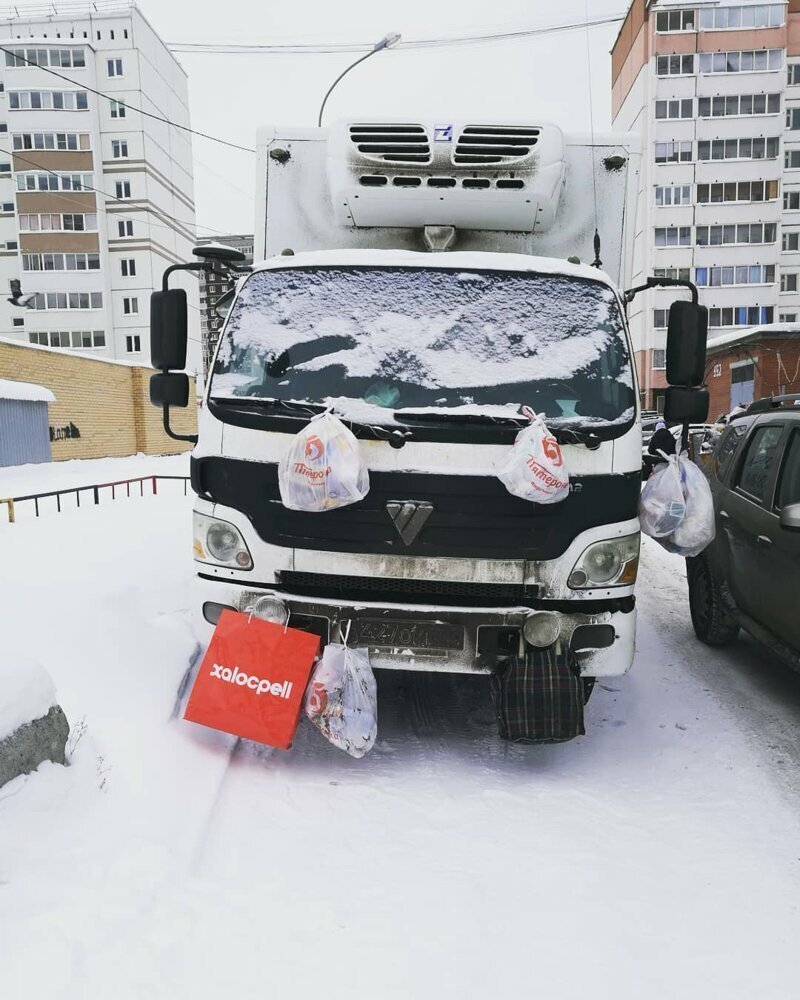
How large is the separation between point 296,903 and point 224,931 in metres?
0.29

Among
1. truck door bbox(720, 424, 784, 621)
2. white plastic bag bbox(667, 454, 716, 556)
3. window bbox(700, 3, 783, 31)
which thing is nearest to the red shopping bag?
white plastic bag bbox(667, 454, 716, 556)

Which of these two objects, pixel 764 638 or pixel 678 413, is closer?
pixel 678 413

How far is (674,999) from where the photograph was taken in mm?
2330

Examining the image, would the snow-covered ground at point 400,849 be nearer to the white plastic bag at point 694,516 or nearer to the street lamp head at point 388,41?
the white plastic bag at point 694,516

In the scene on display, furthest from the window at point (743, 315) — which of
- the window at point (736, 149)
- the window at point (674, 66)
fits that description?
the window at point (674, 66)

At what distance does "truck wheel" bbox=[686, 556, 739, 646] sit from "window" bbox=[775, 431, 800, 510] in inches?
41.4

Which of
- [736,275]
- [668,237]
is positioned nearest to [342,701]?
[668,237]

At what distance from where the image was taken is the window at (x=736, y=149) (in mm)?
50594

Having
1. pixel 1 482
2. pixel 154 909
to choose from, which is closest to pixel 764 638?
pixel 154 909

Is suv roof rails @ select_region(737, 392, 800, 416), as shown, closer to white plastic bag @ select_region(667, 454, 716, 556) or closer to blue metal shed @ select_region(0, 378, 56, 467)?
white plastic bag @ select_region(667, 454, 716, 556)

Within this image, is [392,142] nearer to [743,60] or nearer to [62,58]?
[743,60]

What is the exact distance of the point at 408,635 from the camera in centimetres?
371

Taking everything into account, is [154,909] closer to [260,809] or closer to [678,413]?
[260,809]

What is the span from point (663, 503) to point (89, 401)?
1117 inches
